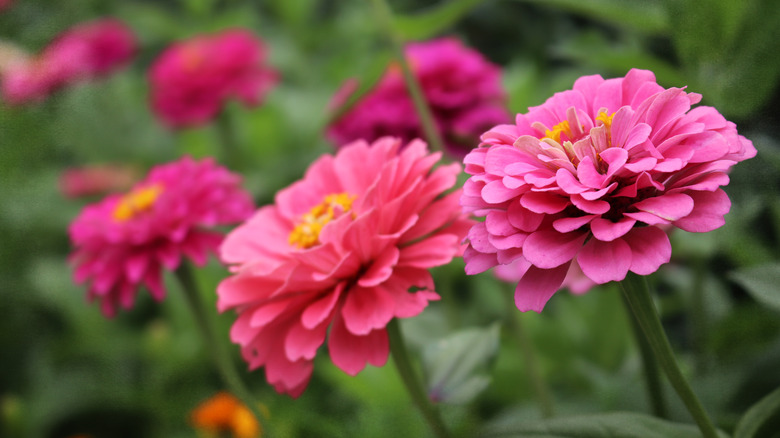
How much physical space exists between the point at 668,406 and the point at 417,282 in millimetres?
202

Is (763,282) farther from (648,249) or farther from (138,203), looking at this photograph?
(138,203)

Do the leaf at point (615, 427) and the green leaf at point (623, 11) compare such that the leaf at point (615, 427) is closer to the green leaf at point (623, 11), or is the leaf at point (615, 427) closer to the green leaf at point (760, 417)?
the green leaf at point (760, 417)

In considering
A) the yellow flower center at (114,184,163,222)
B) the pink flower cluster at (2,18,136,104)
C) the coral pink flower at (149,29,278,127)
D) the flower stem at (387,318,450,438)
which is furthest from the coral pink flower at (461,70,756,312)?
the pink flower cluster at (2,18,136,104)

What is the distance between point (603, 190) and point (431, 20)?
34cm

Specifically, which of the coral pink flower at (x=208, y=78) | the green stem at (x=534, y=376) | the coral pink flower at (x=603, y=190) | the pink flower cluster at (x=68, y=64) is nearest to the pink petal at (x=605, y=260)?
the coral pink flower at (x=603, y=190)

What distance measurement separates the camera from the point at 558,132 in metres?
0.28

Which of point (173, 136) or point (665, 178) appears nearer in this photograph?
point (665, 178)

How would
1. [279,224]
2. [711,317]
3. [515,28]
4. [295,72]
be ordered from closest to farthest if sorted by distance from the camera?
[279,224]
[711,317]
[515,28]
[295,72]

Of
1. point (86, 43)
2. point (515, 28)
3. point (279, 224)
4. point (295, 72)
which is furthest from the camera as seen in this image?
point (295, 72)

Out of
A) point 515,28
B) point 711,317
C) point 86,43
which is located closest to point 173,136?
point 86,43

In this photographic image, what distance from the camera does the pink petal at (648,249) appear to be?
0.78ft

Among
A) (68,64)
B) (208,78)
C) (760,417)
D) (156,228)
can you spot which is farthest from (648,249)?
(68,64)

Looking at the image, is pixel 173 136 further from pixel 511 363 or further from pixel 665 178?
pixel 665 178

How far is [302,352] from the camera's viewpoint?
0.32 meters
